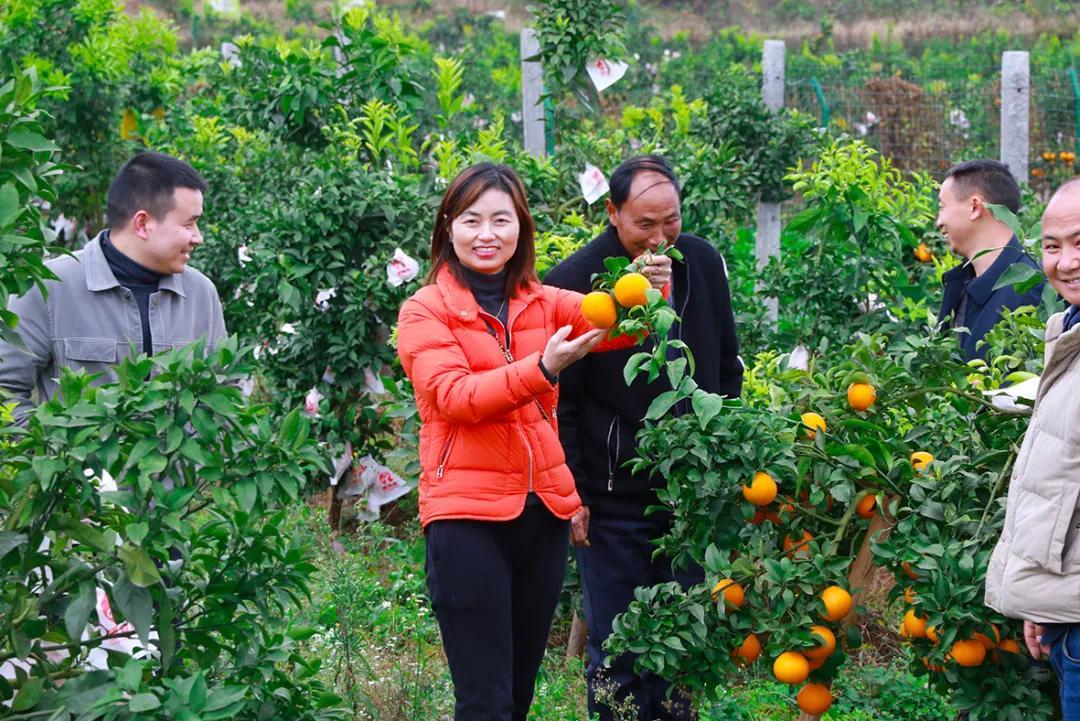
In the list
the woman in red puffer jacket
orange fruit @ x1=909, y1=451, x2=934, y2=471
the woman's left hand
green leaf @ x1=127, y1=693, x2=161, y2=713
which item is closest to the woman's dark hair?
the woman in red puffer jacket

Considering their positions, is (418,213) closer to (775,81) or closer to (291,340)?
(291,340)

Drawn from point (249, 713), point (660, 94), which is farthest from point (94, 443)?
point (660, 94)

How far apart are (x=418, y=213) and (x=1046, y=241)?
2.83 meters

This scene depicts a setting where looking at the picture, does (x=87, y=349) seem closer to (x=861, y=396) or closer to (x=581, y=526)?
(x=581, y=526)

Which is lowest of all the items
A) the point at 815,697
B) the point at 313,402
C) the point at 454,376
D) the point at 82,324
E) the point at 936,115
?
the point at 815,697

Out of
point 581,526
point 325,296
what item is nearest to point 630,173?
point 581,526

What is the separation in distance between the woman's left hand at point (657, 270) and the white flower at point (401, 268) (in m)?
1.74

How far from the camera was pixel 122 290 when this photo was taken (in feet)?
10.8

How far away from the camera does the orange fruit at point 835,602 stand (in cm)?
270

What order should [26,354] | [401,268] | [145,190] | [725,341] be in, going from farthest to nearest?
1. [401,268]
2. [725,341]
3. [145,190]
4. [26,354]

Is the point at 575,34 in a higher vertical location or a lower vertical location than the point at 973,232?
higher

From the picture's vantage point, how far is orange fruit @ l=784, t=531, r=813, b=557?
2.80m

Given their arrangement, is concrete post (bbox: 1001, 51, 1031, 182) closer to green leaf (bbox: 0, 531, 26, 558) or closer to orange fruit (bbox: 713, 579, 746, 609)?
orange fruit (bbox: 713, 579, 746, 609)

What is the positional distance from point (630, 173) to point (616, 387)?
522 mm
